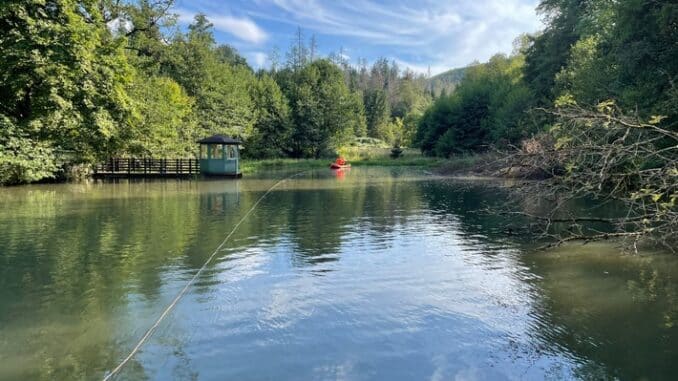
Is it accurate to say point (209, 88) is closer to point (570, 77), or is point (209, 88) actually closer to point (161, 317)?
point (570, 77)

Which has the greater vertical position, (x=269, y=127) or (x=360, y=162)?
(x=269, y=127)

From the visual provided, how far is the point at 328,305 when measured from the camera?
7.02 metres

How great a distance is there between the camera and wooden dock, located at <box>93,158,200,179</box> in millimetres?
32625

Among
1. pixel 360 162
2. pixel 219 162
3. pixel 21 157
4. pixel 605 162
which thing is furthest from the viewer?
pixel 360 162

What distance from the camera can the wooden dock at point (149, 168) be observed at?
32625mm

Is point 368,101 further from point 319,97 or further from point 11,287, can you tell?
point 11,287

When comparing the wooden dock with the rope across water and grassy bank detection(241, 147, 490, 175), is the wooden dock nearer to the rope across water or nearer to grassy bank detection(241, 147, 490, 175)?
grassy bank detection(241, 147, 490, 175)

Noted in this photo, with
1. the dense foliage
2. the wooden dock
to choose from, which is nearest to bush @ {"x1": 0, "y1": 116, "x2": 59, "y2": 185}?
the wooden dock

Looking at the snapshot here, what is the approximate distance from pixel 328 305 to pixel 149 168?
29.4 metres

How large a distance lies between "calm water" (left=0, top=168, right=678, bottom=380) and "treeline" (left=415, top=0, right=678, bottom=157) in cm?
261

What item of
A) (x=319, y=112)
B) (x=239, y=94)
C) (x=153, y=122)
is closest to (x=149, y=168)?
(x=153, y=122)

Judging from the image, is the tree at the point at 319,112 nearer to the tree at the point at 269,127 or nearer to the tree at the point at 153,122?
the tree at the point at 269,127

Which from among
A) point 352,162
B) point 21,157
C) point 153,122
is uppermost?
point 153,122

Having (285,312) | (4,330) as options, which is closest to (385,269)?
(285,312)
